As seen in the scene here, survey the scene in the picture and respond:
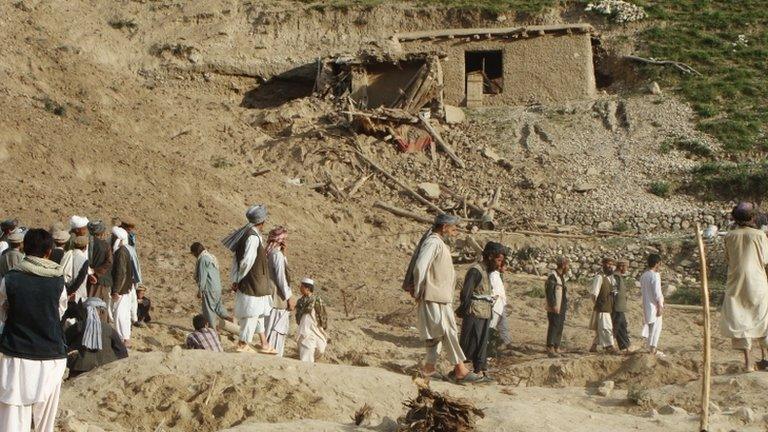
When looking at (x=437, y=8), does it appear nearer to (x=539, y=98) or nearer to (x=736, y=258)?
(x=539, y=98)

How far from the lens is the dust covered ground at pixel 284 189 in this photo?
29.2ft

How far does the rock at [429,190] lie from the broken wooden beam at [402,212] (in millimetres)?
769

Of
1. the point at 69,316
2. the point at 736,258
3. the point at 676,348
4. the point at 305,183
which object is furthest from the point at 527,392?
the point at 305,183

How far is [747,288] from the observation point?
10.4 meters

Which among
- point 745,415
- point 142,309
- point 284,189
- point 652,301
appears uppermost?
point 284,189

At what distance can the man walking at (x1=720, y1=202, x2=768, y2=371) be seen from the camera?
34.0 ft

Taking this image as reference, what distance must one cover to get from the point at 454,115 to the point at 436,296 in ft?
54.6

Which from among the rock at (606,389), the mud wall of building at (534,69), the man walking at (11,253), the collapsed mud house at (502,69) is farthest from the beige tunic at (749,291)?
the mud wall of building at (534,69)

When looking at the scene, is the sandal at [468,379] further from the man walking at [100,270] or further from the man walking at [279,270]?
the man walking at [100,270]

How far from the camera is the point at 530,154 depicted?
25094 mm

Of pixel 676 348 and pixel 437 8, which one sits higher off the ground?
pixel 437 8

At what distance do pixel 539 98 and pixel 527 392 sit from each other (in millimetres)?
17773

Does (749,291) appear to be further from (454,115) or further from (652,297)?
(454,115)

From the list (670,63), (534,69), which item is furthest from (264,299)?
(670,63)
